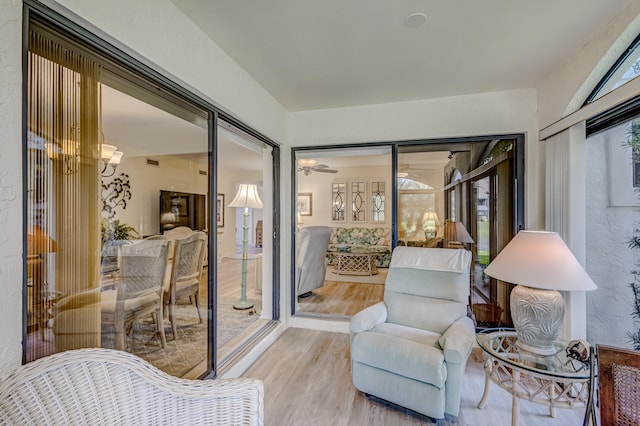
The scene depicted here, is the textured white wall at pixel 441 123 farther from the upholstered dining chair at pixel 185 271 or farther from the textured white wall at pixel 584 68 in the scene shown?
the upholstered dining chair at pixel 185 271

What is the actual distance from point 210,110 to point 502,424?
2.97 m

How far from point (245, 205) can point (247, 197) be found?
12 cm

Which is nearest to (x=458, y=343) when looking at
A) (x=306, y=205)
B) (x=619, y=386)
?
(x=619, y=386)

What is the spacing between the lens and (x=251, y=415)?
117 centimetres

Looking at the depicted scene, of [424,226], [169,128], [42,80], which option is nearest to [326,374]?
[424,226]

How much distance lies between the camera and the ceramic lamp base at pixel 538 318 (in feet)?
5.79

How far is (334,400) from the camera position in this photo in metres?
2.17

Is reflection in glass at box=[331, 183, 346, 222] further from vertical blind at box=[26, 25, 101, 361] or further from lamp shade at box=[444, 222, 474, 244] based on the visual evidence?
vertical blind at box=[26, 25, 101, 361]

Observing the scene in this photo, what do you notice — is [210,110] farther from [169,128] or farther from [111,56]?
[111,56]

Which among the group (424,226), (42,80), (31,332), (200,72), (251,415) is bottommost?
(251,415)

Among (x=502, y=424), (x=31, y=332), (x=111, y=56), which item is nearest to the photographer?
(x=31, y=332)

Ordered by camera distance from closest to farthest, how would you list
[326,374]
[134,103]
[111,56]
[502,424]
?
1. [111,56]
2. [134,103]
3. [502,424]
4. [326,374]

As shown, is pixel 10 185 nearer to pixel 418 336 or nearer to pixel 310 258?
pixel 418 336

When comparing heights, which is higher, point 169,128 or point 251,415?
point 169,128
